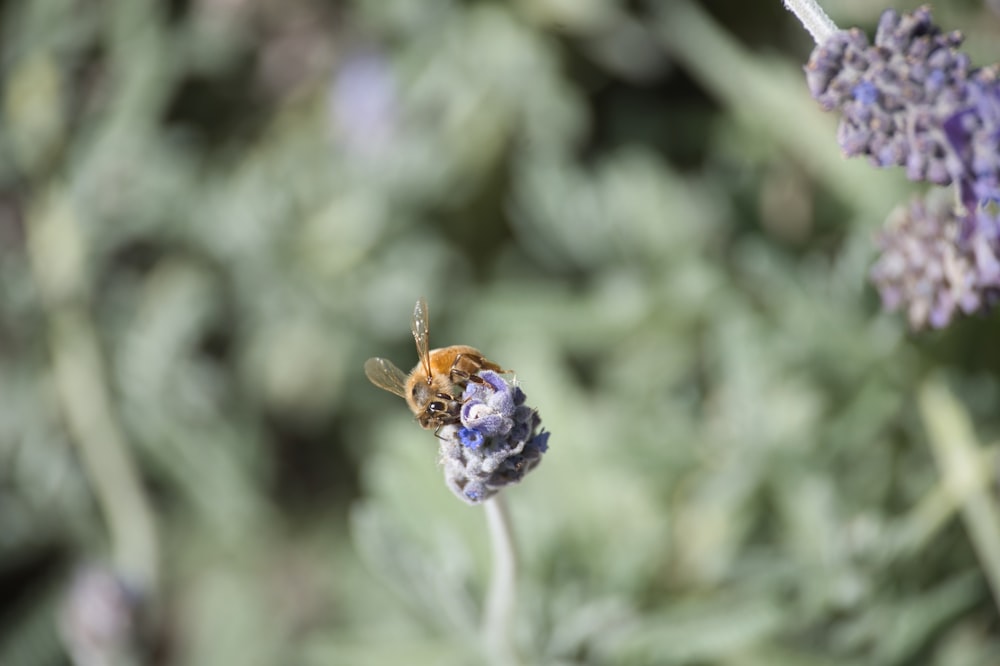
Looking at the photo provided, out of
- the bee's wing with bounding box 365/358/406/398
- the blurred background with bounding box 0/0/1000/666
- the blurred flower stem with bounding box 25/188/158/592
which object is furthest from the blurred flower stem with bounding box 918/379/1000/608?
the blurred flower stem with bounding box 25/188/158/592

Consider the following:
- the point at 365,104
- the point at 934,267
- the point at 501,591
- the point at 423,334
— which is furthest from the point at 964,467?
the point at 365,104

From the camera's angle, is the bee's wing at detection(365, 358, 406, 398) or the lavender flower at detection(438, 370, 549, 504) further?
the bee's wing at detection(365, 358, 406, 398)

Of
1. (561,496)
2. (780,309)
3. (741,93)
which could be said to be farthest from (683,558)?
(741,93)

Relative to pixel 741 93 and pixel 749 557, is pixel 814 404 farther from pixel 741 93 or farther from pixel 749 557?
pixel 741 93

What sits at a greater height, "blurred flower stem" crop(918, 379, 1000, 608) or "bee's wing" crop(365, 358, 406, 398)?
"blurred flower stem" crop(918, 379, 1000, 608)

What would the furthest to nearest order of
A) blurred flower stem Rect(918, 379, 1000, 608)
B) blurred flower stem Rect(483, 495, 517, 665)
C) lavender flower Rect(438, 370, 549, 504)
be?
1. blurred flower stem Rect(918, 379, 1000, 608)
2. blurred flower stem Rect(483, 495, 517, 665)
3. lavender flower Rect(438, 370, 549, 504)

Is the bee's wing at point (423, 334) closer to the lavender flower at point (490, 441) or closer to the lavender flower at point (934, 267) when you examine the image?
the lavender flower at point (490, 441)

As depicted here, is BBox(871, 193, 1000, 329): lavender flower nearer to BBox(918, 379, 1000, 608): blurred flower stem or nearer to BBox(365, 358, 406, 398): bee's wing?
BBox(918, 379, 1000, 608): blurred flower stem

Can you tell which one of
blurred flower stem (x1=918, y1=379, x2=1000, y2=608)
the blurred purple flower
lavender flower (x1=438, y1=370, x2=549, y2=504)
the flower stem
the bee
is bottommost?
lavender flower (x1=438, y1=370, x2=549, y2=504)
